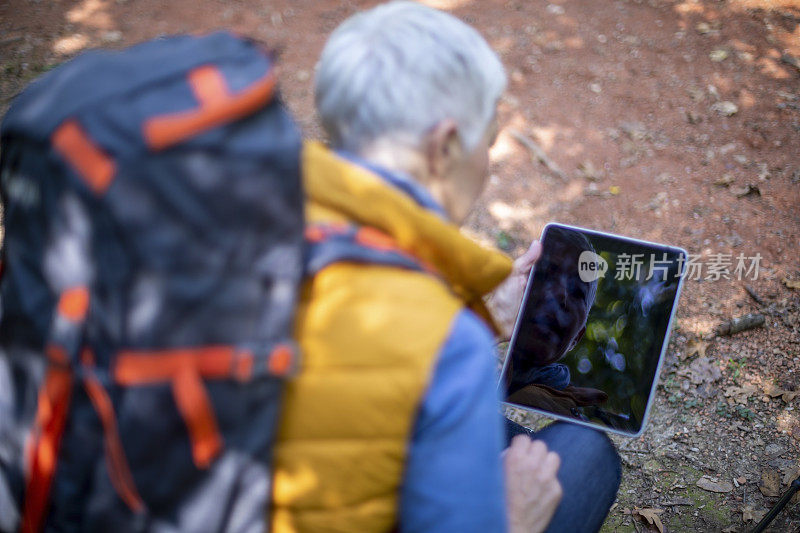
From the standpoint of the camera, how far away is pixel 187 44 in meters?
1.04

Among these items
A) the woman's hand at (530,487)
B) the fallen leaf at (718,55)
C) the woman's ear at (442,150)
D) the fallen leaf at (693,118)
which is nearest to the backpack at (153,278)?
the woman's ear at (442,150)

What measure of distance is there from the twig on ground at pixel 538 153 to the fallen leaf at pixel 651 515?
2003 mm

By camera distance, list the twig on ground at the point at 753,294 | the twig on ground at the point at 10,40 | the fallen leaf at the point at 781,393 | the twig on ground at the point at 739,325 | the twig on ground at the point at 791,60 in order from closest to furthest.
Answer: the fallen leaf at the point at 781,393 < the twig on ground at the point at 739,325 < the twig on ground at the point at 753,294 < the twig on ground at the point at 791,60 < the twig on ground at the point at 10,40

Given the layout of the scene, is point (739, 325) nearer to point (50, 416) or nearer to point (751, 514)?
point (751, 514)

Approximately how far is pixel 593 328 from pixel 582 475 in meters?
0.53

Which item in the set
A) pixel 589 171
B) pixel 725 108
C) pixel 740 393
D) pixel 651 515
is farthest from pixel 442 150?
pixel 725 108

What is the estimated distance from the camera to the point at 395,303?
3.50 ft

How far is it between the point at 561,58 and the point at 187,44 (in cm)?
402

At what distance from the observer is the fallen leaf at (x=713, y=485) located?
8.72ft

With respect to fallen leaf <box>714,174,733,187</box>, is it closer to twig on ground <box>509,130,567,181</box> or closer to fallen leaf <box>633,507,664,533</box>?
twig on ground <box>509,130,567,181</box>

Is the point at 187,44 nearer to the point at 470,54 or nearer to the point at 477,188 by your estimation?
the point at 470,54

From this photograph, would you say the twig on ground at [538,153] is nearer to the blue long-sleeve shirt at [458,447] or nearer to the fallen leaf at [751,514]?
the fallen leaf at [751,514]

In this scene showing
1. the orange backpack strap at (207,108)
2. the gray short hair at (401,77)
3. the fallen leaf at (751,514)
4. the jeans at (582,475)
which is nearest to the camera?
the orange backpack strap at (207,108)

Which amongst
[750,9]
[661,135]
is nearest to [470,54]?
[661,135]
